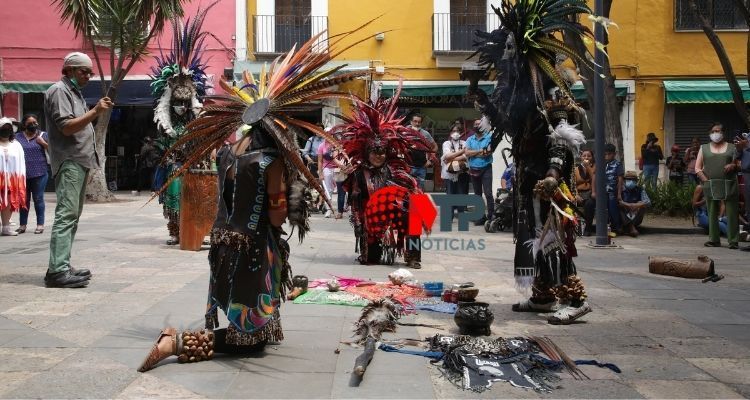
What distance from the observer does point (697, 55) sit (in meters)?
22.9

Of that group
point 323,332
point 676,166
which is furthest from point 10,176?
point 676,166

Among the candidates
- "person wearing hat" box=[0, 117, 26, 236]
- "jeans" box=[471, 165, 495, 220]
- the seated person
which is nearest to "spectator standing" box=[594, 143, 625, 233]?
the seated person

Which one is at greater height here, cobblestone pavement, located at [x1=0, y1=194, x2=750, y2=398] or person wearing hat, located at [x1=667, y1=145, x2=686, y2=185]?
person wearing hat, located at [x1=667, y1=145, x2=686, y2=185]

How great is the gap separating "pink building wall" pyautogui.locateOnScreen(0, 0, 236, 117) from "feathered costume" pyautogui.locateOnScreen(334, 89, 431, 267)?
53.0ft

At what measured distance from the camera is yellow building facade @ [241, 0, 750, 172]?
2291 centimetres

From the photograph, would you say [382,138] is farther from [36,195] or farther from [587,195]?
[36,195]

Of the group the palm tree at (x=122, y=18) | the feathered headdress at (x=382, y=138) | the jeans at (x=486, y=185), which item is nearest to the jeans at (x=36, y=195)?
the palm tree at (x=122, y=18)

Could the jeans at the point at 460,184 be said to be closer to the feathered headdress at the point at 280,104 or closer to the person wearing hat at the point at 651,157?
the person wearing hat at the point at 651,157

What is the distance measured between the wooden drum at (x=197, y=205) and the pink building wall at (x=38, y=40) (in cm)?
1496

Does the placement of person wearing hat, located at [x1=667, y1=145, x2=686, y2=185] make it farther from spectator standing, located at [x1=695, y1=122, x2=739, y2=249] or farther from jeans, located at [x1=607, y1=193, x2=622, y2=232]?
spectator standing, located at [x1=695, y1=122, x2=739, y2=249]

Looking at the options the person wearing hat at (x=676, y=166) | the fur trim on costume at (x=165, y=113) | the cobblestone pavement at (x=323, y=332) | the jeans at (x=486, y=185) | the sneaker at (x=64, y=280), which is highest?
the fur trim on costume at (x=165, y=113)

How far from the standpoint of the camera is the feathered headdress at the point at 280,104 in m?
4.41

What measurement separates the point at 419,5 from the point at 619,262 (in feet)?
51.6

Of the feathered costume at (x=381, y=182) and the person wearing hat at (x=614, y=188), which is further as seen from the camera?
the person wearing hat at (x=614, y=188)
